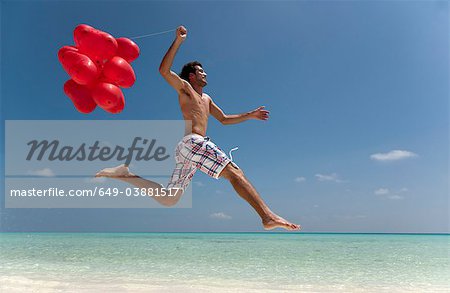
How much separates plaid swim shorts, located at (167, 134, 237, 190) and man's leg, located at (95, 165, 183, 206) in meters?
0.11

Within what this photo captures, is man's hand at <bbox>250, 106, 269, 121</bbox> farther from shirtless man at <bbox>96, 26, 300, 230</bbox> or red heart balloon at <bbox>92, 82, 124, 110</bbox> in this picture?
red heart balloon at <bbox>92, 82, 124, 110</bbox>

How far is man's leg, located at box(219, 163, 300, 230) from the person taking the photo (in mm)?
3918

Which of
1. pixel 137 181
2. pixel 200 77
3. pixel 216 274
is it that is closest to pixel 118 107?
pixel 137 181

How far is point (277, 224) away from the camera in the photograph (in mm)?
3910

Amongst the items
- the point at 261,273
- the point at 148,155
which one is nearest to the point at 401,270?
the point at 261,273

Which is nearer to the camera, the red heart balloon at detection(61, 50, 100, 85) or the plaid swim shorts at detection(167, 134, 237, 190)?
the plaid swim shorts at detection(167, 134, 237, 190)

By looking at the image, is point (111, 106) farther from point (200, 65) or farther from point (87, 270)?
point (87, 270)

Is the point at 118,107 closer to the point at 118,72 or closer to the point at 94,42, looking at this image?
the point at 118,72

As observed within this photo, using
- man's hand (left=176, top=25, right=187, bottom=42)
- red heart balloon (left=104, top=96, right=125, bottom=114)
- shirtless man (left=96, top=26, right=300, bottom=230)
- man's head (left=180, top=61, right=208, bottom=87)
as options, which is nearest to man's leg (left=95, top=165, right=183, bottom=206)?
shirtless man (left=96, top=26, right=300, bottom=230)

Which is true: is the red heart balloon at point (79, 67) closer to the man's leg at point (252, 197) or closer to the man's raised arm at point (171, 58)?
the man's raised arm at point (171, 58)

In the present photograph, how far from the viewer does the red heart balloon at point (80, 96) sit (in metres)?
4.60

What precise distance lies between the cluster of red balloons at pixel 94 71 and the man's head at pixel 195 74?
561mm

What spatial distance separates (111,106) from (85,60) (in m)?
0.51

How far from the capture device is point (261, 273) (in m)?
11.7
